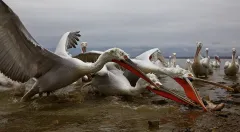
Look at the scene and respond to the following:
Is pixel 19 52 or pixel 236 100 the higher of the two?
pixel 19 52

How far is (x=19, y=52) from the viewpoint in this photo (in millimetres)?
5664

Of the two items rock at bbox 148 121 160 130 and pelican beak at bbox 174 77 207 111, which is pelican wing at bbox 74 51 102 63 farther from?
rock at bbox 148 121 160 130

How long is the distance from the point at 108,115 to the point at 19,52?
187 cm

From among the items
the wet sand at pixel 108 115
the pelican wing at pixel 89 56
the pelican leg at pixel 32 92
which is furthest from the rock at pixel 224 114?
the pelican wing at pixel 89 56

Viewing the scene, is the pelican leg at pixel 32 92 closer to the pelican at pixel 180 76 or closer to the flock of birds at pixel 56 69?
the flock of birds at pixel 56 69

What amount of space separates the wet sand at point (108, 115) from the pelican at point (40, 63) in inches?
18.8

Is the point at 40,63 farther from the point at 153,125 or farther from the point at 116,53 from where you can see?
the point at 153,125

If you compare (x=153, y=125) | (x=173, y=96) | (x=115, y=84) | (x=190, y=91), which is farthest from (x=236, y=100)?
(x=153, y=125)

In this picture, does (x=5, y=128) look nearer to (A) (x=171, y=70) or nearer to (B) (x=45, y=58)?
(B) (x=45, y=58)

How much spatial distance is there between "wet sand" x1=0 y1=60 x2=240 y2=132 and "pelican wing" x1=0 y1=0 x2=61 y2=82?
0.64 meters

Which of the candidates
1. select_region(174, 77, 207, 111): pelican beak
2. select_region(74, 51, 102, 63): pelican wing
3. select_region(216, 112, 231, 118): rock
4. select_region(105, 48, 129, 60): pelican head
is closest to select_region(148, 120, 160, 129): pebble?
select_region(216, 112, 231, 118): rock

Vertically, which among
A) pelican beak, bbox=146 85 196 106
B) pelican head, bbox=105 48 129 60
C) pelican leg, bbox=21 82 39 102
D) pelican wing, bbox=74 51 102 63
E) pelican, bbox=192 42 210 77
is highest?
pelican head, bbox=105 48 129 60

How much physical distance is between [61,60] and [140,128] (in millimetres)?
2359

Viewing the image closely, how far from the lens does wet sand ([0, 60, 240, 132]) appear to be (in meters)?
4.38
